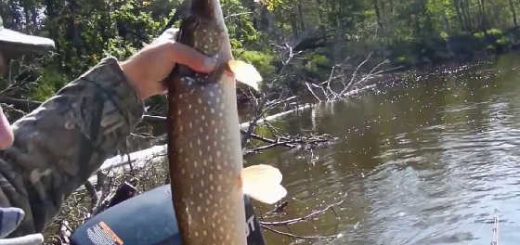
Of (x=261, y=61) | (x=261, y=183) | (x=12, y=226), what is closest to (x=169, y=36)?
(x=261, y=183)

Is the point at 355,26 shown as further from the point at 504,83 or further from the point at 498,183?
the point at 498,183

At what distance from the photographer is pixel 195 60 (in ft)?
6.32

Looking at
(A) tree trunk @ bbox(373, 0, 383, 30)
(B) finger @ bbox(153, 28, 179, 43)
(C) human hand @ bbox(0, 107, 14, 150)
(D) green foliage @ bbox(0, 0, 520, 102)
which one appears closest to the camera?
(C) human hand @ bbox(0, 107, 14, 150)

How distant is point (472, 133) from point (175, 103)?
1368 cm

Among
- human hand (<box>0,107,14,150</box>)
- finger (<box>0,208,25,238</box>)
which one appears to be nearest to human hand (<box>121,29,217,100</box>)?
human hand (<box>0,107,14,150</box>)

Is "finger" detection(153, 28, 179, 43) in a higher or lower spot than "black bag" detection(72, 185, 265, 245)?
higher

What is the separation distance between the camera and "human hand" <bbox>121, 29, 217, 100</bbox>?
6.36 feet

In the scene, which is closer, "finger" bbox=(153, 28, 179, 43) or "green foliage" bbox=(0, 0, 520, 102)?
"finger" bbox=(153, 28, 179, 43)

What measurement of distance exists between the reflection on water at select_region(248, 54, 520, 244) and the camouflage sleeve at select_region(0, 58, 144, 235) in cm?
742

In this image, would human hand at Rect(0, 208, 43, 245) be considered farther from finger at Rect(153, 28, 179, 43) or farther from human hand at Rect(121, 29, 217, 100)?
finger at Rect(153, 28, 179, 43)

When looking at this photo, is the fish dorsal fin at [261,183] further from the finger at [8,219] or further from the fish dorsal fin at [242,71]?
the finger at [8,219]

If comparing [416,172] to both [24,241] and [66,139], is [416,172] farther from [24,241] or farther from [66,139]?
[24,241]

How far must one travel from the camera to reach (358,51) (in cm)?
3938

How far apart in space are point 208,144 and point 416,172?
1110 centimetres
